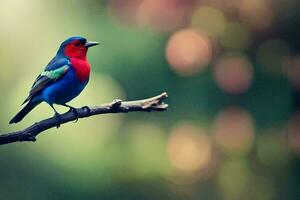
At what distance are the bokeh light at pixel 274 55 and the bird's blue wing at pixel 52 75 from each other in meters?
7.31

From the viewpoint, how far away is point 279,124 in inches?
492

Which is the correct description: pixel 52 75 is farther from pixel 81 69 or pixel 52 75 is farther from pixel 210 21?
pixel 210 21

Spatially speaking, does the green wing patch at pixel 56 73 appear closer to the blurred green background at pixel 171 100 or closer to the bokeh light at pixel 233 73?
the blurred green background at pixel 171 100

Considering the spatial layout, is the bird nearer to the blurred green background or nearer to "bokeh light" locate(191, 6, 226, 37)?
the blurred green background

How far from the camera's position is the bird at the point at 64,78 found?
508 centimetres

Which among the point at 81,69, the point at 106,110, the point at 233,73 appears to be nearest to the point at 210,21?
the point at 233,73

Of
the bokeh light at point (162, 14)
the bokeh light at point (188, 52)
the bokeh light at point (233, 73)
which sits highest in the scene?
the bokeh light at point (162, 14)

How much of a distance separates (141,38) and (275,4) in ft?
4.44

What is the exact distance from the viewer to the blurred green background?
36.6 feet

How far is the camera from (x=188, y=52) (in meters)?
11.8

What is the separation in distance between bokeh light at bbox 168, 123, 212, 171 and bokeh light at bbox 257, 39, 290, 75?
2.99 feet

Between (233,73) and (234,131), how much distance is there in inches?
28.6

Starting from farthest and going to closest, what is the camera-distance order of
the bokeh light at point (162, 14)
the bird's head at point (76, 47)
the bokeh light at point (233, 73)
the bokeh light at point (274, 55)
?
1. the bokeh light at point (274, 55)
2. the bokeh light at point (233, 73)
3. the bokeh light at point (162, 14)
4. the bird's head at point (76, 47)

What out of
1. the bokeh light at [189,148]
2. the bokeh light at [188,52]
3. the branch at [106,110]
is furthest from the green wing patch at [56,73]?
the bokeh light at [189,148]
